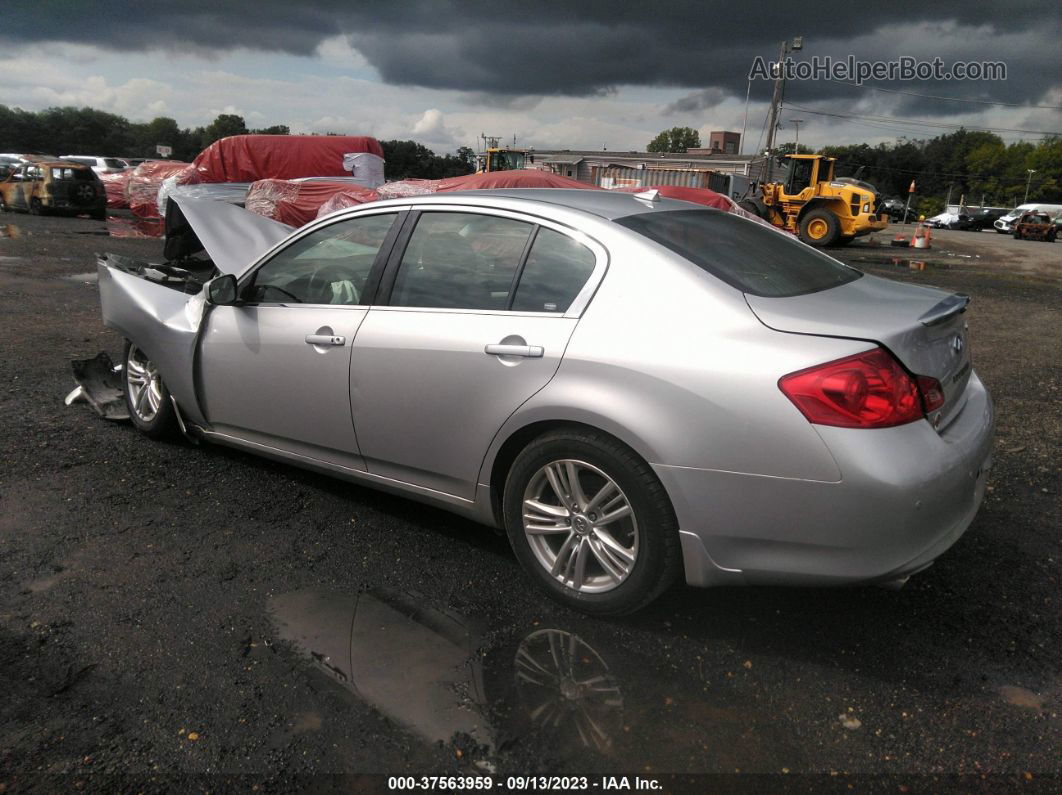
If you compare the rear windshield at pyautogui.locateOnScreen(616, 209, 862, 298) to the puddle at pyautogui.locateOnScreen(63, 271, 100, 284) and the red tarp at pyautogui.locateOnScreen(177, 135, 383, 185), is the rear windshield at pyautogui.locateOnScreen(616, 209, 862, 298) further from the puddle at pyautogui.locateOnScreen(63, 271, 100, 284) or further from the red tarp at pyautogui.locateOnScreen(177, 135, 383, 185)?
the red tarp at pyautogui.locateOnScreen(177, 135, 383, 185)

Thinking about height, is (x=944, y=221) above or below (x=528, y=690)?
below

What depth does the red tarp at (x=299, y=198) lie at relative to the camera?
13188mm

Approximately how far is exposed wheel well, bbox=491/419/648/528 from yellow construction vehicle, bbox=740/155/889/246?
21.8 metres

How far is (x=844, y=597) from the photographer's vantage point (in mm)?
3143

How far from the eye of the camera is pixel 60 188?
76.4ft

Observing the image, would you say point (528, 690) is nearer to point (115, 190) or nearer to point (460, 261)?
point (460, 261)

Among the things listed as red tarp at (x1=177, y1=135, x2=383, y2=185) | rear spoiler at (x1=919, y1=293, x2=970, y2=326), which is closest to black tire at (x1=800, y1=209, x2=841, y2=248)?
red tarp at (x1=177, y1=135, x2=383, y2=185)

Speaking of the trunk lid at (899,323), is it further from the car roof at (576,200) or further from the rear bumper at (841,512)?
the car roof at (576,200)

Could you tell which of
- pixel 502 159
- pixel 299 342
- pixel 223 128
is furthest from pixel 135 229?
Result: pixel 223 128

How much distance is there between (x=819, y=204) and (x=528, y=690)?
2514cm

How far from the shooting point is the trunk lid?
2.54m

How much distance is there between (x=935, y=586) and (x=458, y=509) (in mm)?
2016

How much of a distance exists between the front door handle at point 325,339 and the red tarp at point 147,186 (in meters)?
15.4

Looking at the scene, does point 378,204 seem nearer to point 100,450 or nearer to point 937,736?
point 100,450
